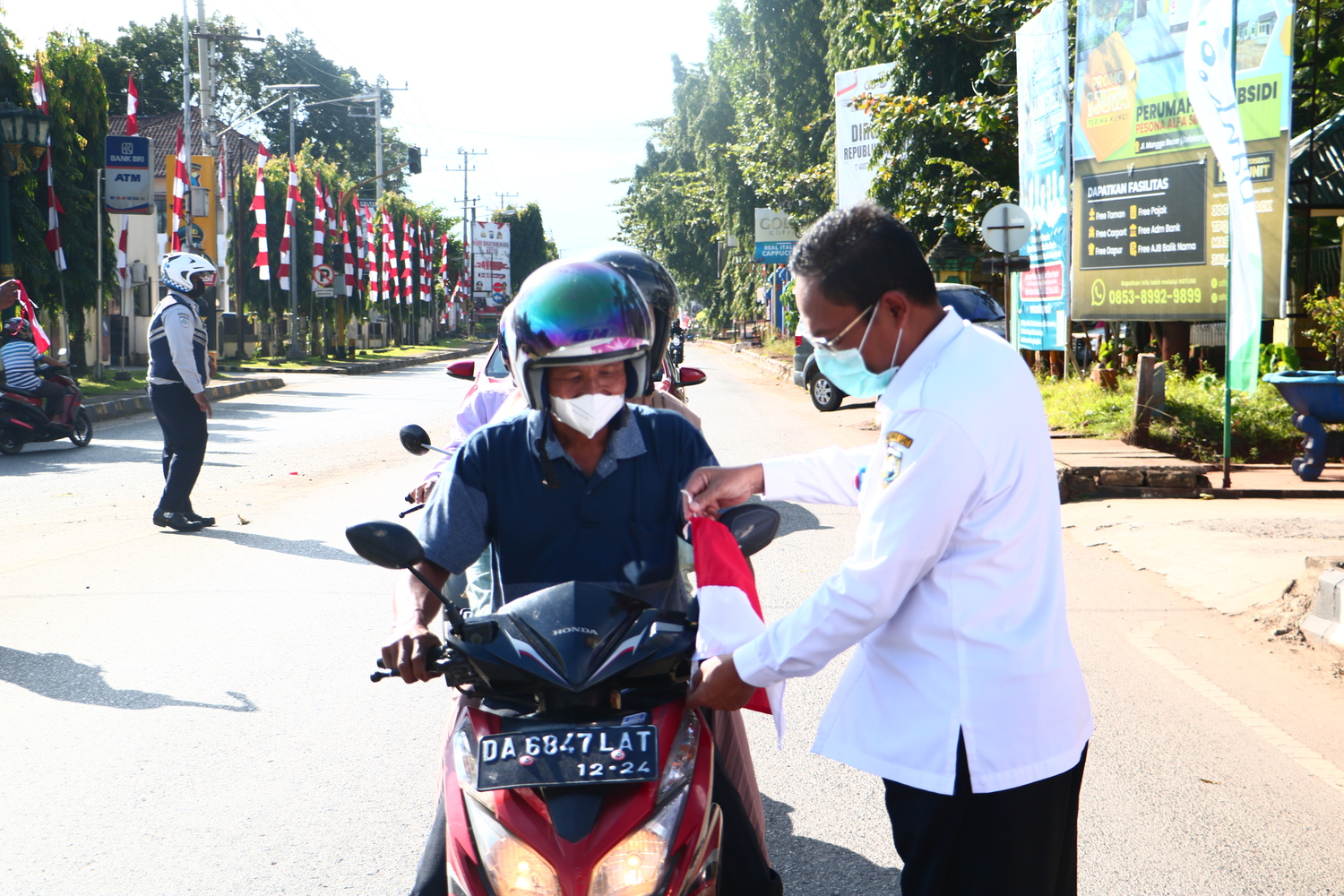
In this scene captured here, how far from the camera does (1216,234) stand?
12.6 m

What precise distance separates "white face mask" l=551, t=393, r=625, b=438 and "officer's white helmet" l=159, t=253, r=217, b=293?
757cm

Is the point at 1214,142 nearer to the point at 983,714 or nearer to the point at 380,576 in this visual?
the point at 380,576

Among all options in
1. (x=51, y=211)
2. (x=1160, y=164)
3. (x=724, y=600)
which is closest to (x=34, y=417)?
(x=51, y=211)

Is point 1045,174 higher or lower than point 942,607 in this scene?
higher

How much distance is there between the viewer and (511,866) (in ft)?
A: 6.75

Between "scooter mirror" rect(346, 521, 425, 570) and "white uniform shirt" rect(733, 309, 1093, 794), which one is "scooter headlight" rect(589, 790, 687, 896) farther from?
"scooter mirror" rect(346, 521, 425, 570)

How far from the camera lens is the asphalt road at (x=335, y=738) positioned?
3.56 meters

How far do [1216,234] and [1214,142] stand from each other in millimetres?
3122

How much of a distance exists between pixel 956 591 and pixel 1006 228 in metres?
13.8

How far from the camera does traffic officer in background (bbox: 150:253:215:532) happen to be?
9.03 m

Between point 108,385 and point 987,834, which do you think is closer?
point 987,834

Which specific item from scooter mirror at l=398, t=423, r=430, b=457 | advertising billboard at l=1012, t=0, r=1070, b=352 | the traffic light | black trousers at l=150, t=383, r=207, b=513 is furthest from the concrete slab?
black trousers at l=150, t=383, r=207, b=513

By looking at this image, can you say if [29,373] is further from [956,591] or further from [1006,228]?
[956,591]

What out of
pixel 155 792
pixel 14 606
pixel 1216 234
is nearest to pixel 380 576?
pixel 14 606
